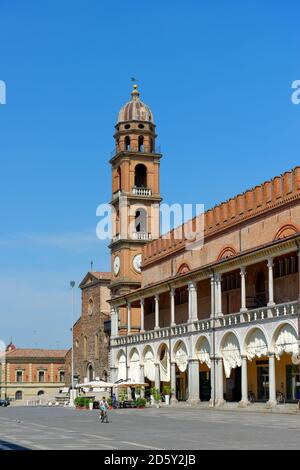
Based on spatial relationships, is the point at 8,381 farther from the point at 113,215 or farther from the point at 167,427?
the point at 167,427

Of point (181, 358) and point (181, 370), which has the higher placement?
point (181, 358)

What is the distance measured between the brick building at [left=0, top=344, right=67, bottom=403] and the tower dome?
5825 centimetres

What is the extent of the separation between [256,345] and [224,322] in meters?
4.63

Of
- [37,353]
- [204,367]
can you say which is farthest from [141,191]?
[37,353]

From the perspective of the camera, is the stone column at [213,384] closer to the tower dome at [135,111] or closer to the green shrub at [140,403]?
the green shrub at [140,403]

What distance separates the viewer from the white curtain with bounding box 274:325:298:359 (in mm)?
45281

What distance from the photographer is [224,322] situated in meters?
53.9

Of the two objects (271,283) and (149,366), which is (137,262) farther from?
(271,283)

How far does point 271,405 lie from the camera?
46594mm

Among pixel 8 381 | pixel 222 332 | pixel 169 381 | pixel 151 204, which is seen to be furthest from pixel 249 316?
pixel 8 381

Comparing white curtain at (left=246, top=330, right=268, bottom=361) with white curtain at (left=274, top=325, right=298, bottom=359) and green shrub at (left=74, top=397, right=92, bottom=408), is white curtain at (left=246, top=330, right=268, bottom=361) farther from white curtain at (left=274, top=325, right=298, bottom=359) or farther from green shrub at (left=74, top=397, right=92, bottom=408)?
green shrub at (left=74, top=397, right=92, bottom=408)

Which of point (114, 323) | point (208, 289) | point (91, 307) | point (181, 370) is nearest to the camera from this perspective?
point (181, 370)

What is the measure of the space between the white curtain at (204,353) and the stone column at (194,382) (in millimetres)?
550

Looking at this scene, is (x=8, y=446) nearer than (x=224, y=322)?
Yes
